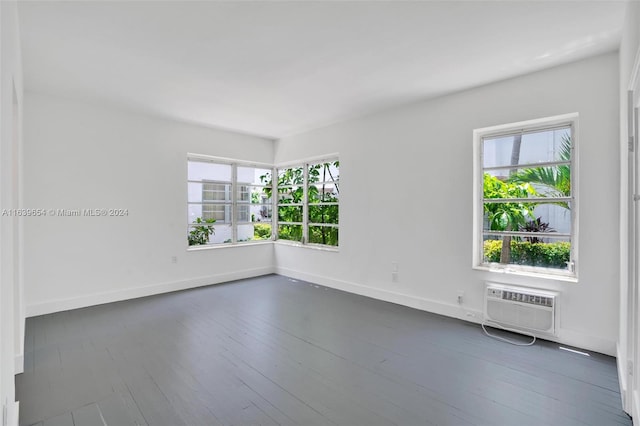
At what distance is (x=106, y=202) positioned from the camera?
15.1 feet

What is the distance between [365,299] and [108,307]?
3.59 m

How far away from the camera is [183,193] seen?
5406mm

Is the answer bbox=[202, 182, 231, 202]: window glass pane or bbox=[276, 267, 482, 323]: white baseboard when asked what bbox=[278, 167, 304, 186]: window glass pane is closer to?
bbox=[202, 182, 231, 202]: window glass pane

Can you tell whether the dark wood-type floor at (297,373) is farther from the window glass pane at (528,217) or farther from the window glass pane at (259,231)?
the window glass pane at (259,231)

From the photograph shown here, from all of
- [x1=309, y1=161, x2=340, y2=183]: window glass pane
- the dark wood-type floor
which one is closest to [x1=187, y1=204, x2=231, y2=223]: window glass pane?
[x1=309, y1=161, x2=340, y2=183]: window glass pane

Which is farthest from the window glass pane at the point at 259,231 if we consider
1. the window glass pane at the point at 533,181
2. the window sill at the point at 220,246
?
the window glass pane at the point at 533,181

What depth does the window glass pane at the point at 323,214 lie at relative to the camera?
5.73 m

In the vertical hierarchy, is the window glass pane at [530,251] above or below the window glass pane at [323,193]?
below

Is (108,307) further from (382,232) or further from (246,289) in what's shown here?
(382,232)

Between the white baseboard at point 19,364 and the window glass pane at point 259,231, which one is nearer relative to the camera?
the white baseboard at point 19,364

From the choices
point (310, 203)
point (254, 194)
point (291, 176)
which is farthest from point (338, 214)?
point (254, 194)

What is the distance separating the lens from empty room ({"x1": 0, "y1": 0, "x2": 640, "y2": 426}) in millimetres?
2303

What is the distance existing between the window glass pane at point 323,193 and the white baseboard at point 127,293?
6.06 feet

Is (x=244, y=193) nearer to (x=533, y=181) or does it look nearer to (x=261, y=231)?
(x=261, y=231)
